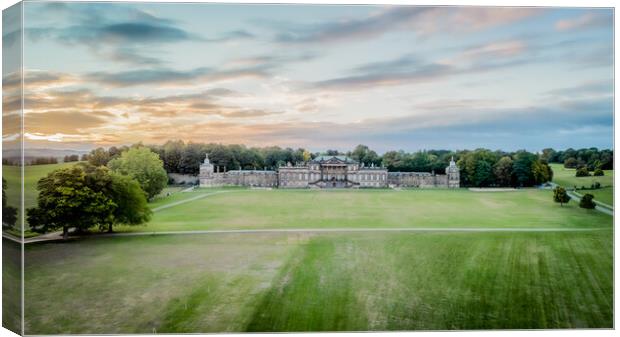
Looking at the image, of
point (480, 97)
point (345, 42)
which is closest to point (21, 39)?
point (345, 42)

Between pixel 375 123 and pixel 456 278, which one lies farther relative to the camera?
pixel 375 123

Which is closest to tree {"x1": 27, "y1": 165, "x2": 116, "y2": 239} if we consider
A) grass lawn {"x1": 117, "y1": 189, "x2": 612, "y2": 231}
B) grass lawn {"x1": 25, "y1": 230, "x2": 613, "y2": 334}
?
grass lawn {"x1": 25, "y1": 230, "x2": 613, "y2": 334}

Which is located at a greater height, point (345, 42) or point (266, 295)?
point (345, 42)

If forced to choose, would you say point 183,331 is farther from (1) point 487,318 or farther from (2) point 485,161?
(2) point 485,161

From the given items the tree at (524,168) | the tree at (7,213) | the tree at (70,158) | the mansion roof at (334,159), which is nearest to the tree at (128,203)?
the tree at (70,158)

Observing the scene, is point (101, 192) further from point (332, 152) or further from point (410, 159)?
point (410, 159)

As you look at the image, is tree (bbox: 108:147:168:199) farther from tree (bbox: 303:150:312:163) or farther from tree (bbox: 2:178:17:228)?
tree (bbox: 303:150:312:163)

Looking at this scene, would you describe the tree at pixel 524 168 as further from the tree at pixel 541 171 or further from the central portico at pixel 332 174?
the central portico at pixel 332 174
